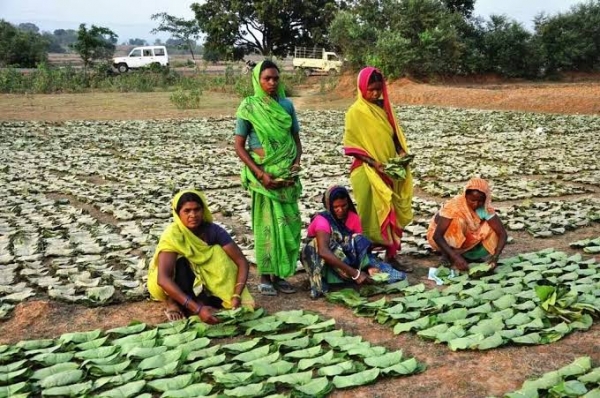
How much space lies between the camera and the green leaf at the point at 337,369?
304 cm

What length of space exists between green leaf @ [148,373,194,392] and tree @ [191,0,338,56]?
109 ft

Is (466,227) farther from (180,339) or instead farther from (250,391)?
(250,391)

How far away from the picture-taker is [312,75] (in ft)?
109

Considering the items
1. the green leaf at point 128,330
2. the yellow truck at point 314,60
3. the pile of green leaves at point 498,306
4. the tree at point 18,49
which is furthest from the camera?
the tree at point 18,49

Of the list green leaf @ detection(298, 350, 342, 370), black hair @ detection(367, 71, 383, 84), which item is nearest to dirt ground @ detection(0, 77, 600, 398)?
green leaf @ detection(298, 350, 342, 370)

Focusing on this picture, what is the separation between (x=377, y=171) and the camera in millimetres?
4777

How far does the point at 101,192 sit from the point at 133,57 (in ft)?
97.3

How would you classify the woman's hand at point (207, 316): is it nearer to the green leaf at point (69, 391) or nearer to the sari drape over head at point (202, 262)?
the sari drape over head at point (202, 262)

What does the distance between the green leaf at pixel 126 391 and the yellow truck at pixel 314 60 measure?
28.9 metres

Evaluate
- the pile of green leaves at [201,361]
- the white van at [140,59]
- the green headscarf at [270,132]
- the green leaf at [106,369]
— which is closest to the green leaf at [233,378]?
the pile of green leaves at [201,361]

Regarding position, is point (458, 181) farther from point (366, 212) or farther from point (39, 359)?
point (39, 359)

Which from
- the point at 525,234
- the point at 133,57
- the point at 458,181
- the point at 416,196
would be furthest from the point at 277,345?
the point at 133,57

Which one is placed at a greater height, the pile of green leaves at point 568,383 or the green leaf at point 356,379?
the pile of green leaves at point 568,383

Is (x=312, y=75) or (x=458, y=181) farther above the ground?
(x=312, y=75)
